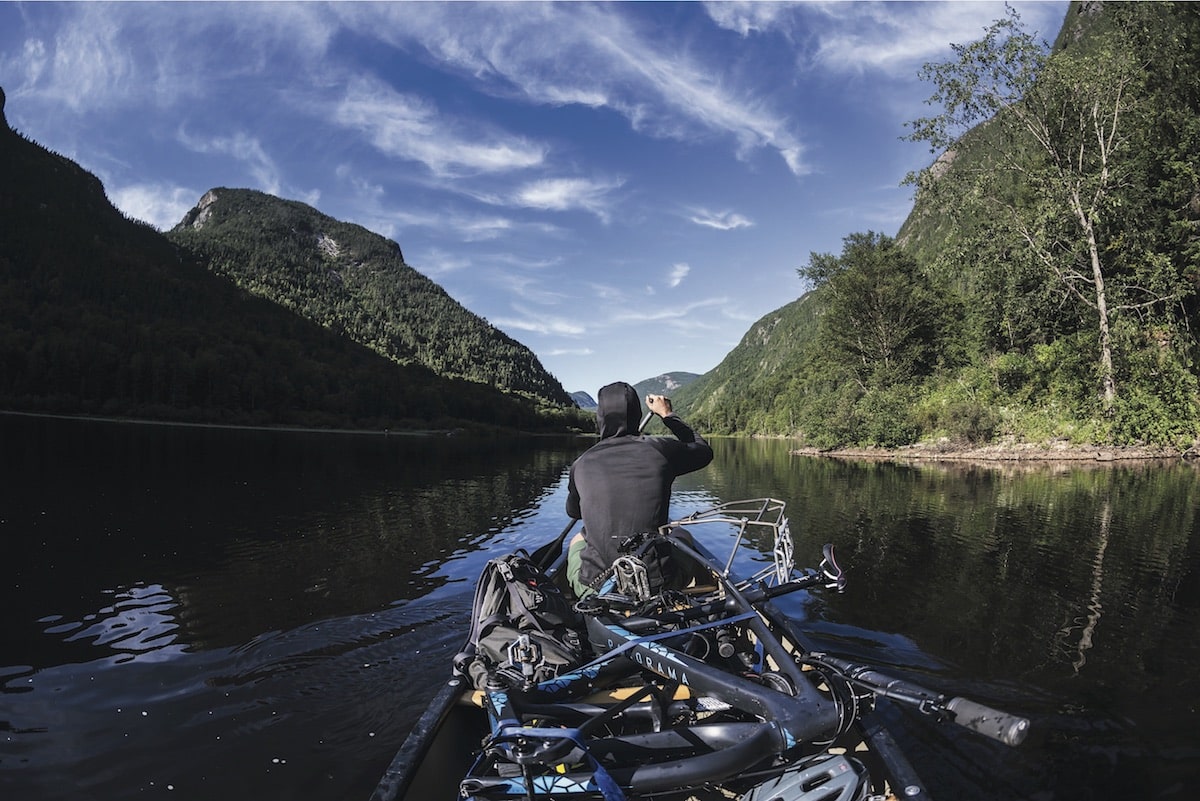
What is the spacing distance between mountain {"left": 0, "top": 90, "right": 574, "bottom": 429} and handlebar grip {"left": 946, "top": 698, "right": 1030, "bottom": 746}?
376 ft

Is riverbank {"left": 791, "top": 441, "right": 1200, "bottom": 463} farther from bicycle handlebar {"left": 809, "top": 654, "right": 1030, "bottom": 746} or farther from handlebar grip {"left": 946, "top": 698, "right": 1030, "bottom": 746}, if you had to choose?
handlebar grip {"left": 946, "top": 698, "right": 1030, "bottom": 746}

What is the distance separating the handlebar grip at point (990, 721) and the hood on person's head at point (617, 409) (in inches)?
145

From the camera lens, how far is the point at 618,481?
599cm

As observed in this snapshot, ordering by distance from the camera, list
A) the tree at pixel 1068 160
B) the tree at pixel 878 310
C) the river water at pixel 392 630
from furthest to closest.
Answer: the tree at pixel 878 310
the tree at pixel 1068 160
the river water at pixel 392 630

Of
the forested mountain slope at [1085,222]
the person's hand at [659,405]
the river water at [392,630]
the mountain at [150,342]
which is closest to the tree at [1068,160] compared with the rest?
the forested mountain slope at [1085,222]

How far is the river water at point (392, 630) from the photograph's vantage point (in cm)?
488

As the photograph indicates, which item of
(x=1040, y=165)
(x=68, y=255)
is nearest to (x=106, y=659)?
(x=1040, y=165)

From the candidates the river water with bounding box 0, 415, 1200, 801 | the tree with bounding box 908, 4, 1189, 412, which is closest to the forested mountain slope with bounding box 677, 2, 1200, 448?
the tree with bounding box 908, 4, 1189, 412

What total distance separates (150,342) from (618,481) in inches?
5055

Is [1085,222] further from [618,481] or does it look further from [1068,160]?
[618,481]

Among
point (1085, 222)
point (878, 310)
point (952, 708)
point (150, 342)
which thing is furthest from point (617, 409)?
point (150, 342)

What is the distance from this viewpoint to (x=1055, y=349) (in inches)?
1393

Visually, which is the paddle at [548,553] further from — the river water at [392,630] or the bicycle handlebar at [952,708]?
the bicycle handlebar at [952,708]

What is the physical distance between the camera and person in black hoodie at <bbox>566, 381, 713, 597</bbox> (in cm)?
598
